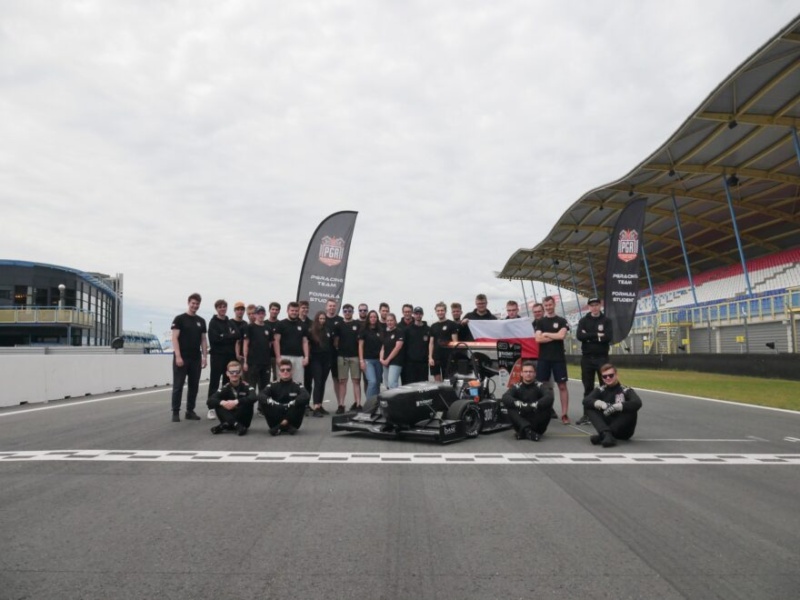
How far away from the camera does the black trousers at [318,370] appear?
10.6 m

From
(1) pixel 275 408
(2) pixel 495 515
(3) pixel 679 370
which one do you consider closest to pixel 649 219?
(3) pixel 679 370

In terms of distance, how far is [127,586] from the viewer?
308 centimetres

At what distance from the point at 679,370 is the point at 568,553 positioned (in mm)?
24769

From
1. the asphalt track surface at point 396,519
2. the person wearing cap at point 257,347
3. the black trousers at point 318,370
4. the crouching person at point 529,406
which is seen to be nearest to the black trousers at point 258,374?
the person wearing cap at point 257,347

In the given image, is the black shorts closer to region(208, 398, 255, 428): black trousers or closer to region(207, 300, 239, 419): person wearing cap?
region(208, 398, 255, 428): black trousers

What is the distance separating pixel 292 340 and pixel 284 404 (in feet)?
7.55

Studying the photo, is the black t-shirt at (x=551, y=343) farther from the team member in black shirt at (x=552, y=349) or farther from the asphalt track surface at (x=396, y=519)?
the asphalt track surface at (x=396, y=519)

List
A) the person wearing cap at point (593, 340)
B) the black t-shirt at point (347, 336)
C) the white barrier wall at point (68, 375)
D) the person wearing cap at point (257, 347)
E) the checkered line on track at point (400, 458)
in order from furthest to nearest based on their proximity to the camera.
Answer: the white barrier wall at point (68, 375) < the black t-shirt at point (347, 336) < the person wearing cap at point (257, 347) < the person wearing cap at point (593, 340) < the checkered line on track at point (400, 458)

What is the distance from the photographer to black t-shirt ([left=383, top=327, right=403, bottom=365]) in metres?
10.1

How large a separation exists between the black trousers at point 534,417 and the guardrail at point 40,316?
153ft

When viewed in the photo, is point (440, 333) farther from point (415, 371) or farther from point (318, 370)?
point (318, 370)

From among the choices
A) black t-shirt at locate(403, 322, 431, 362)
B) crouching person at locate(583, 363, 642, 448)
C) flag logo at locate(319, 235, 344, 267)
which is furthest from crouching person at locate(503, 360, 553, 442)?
flag logo at locate(319, 235, 344, 267)

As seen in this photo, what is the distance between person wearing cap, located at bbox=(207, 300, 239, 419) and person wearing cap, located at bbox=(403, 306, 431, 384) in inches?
109

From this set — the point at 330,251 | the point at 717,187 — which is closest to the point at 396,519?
the point at 330,251
